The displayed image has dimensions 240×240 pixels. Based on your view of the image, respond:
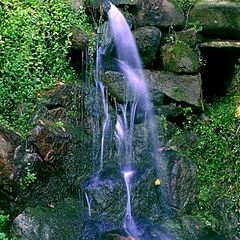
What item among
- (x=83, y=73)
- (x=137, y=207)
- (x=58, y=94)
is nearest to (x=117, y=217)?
(x=137, y=207)

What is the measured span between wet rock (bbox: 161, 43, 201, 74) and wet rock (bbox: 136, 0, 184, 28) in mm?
594

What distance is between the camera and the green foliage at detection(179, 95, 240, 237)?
7.18 m

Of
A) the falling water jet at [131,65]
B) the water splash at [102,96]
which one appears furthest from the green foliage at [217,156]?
the water splash at [102,96]

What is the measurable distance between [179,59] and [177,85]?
1.59 feet

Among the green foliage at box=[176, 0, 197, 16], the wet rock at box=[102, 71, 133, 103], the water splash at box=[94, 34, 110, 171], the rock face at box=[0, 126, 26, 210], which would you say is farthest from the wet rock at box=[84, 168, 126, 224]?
the green foliage at box=[176, 0, 197, 16]

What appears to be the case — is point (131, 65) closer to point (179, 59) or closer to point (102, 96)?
point (179, 59)

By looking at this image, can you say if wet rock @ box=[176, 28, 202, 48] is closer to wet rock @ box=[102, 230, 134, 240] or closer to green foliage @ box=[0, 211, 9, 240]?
wet rock @ box=[102, 230, 134, 240]

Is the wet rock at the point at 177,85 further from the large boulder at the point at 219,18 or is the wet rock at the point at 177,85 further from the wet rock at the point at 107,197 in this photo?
the wet rock at the point at 107,197

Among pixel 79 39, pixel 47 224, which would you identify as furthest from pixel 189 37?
pixel 47 224

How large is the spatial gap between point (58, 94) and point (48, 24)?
1.41 meters

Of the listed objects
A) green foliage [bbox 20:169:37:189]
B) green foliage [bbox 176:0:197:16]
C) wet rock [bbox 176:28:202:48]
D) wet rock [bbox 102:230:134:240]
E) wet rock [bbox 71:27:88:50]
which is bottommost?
wet rock [bbox 102:230:134:240]

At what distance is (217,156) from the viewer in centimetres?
810

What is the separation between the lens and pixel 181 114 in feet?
28.0

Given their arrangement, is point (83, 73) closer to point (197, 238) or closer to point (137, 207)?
point (137, 207)
